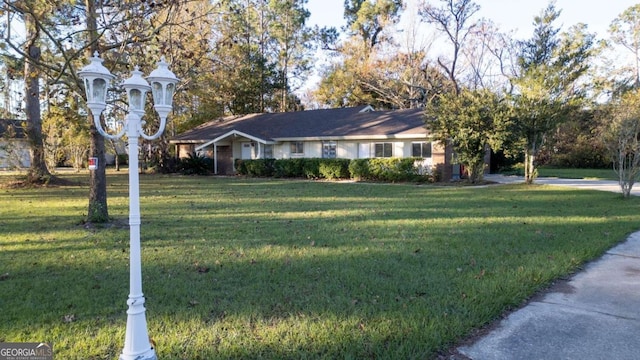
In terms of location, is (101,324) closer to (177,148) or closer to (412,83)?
(177,148)

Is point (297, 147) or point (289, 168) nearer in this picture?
point (289, 168)

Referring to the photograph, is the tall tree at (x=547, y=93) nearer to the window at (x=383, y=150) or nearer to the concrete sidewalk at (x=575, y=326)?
the window at (x=383, y=150)

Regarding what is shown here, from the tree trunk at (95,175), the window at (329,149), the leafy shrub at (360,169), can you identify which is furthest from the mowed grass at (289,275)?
the window at (329,149)

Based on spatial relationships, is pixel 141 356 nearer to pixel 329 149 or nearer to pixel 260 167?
pixel 260 167

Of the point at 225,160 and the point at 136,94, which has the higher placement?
the point at 136,94

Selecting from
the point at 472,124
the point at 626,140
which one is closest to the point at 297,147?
the point at 472,124

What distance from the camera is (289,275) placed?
16.4 feet

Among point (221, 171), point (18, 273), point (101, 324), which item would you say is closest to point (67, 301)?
point (101, 324)

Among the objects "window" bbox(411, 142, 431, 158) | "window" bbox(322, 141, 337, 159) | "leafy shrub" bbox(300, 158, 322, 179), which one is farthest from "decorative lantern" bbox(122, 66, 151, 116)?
"window" bbox(322, 141, 337, 159)

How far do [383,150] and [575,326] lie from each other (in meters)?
19.5

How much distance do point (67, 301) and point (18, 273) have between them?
1.52 metres

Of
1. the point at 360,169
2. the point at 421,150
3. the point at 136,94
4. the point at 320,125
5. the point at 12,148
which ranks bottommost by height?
the point at 360,169

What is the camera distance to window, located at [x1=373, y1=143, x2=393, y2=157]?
22.6 meters

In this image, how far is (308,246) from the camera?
6504 mm
